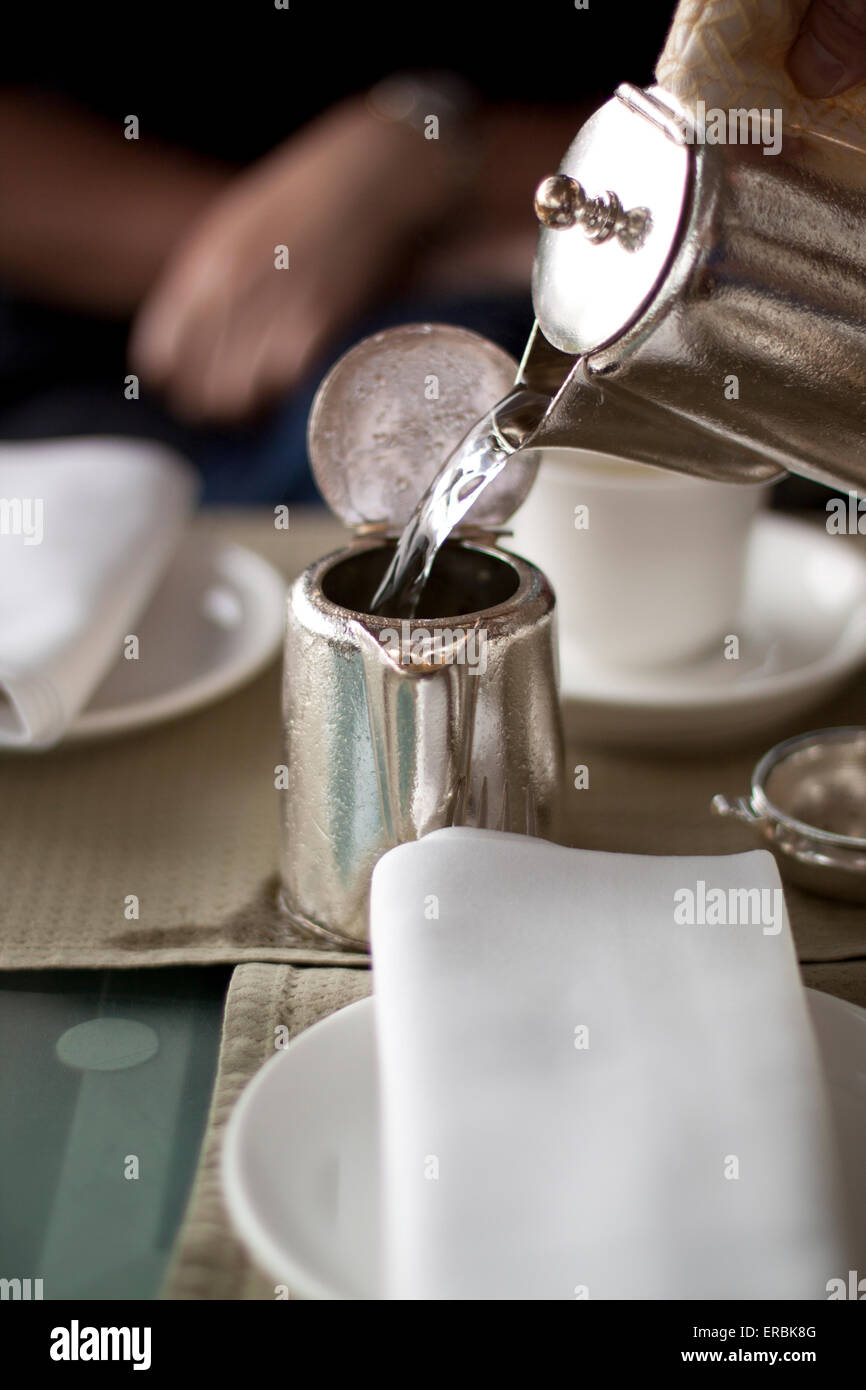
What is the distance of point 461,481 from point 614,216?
0.32 feet

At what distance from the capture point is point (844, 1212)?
0.29 meters

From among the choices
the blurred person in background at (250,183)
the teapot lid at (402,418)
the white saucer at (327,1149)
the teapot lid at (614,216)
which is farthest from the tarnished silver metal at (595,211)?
the blurred person in background at (250,183)

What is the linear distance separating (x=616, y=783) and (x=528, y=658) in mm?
154

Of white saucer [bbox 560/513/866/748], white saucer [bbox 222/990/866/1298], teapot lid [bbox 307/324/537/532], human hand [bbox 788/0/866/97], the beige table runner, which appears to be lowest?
the beige table runner

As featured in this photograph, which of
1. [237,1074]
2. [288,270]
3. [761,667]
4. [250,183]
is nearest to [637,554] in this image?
Answer: [761,667]

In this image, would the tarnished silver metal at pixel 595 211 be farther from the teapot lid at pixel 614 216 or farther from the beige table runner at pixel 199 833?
the beige table runner at pixel 199 833

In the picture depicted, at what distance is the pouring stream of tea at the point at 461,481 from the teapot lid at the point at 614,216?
3cm

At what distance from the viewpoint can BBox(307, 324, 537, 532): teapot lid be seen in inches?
18.5

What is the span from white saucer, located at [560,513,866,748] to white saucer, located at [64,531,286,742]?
0.16 m

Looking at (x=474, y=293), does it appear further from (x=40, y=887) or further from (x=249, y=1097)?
(x=249, y=1097)

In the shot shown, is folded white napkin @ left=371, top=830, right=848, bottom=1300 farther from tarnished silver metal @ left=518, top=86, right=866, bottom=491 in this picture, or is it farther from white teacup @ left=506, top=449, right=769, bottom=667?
white teacup @ left=506, top=449, right=769, bottom=667

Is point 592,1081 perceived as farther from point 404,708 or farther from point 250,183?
point 250,183

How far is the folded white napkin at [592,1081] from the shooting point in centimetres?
27

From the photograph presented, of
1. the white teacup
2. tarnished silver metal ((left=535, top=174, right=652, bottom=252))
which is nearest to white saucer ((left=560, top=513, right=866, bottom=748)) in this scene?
the white teacup
